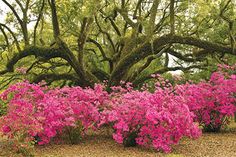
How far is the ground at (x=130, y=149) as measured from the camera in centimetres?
910

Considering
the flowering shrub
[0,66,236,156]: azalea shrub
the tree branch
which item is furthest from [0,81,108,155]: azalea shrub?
the tree branch

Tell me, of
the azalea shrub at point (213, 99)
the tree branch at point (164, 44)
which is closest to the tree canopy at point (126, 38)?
the tree branch at point (164, 44)

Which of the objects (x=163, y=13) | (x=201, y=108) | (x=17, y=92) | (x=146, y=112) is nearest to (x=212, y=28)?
(x=163, y=13)

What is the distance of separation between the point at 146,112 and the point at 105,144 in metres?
1.85

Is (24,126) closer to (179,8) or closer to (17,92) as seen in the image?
(17,92)

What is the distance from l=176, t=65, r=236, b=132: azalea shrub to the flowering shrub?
2.23 m

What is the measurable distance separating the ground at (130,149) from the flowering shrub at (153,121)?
0.97 ft

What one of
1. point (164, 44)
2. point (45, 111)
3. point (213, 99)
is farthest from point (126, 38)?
point (45, 111)

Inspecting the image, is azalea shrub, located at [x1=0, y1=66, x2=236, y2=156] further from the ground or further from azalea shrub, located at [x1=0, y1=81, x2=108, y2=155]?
the ground

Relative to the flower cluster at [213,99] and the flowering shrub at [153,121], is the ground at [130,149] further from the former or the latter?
the flower cluster at [213,99]

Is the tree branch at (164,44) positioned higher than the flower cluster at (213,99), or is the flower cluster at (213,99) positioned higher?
the tree branch at (164,44)

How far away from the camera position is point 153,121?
9.08 meters

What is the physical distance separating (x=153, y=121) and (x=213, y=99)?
12.6 ft

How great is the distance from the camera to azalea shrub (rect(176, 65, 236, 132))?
1195 centimetres
